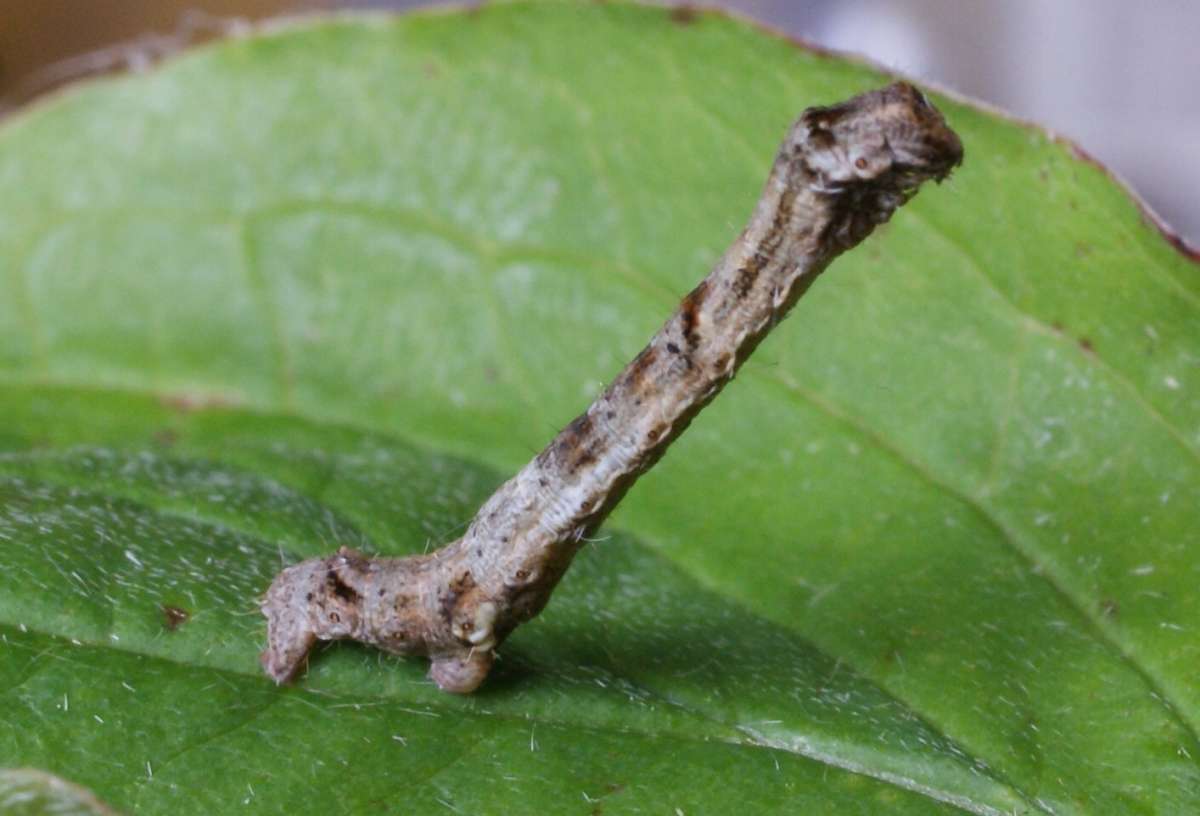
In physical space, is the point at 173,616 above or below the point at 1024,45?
below

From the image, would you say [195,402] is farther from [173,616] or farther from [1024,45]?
[1024,45]

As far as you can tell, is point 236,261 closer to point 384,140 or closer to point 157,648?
point 384,140

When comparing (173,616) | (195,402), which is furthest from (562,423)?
(173,616)

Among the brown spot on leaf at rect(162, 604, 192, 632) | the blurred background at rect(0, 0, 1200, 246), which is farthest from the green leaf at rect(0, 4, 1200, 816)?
the blurred background at rect(0, 0, 1200, 246)

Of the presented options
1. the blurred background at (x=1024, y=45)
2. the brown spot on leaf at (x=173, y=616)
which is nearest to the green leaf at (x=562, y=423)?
the brown spot on leaf at (x=173, y=616)

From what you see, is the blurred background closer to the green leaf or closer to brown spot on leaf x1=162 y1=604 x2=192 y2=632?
the green leaf

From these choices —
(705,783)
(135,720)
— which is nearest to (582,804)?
(705,783)
